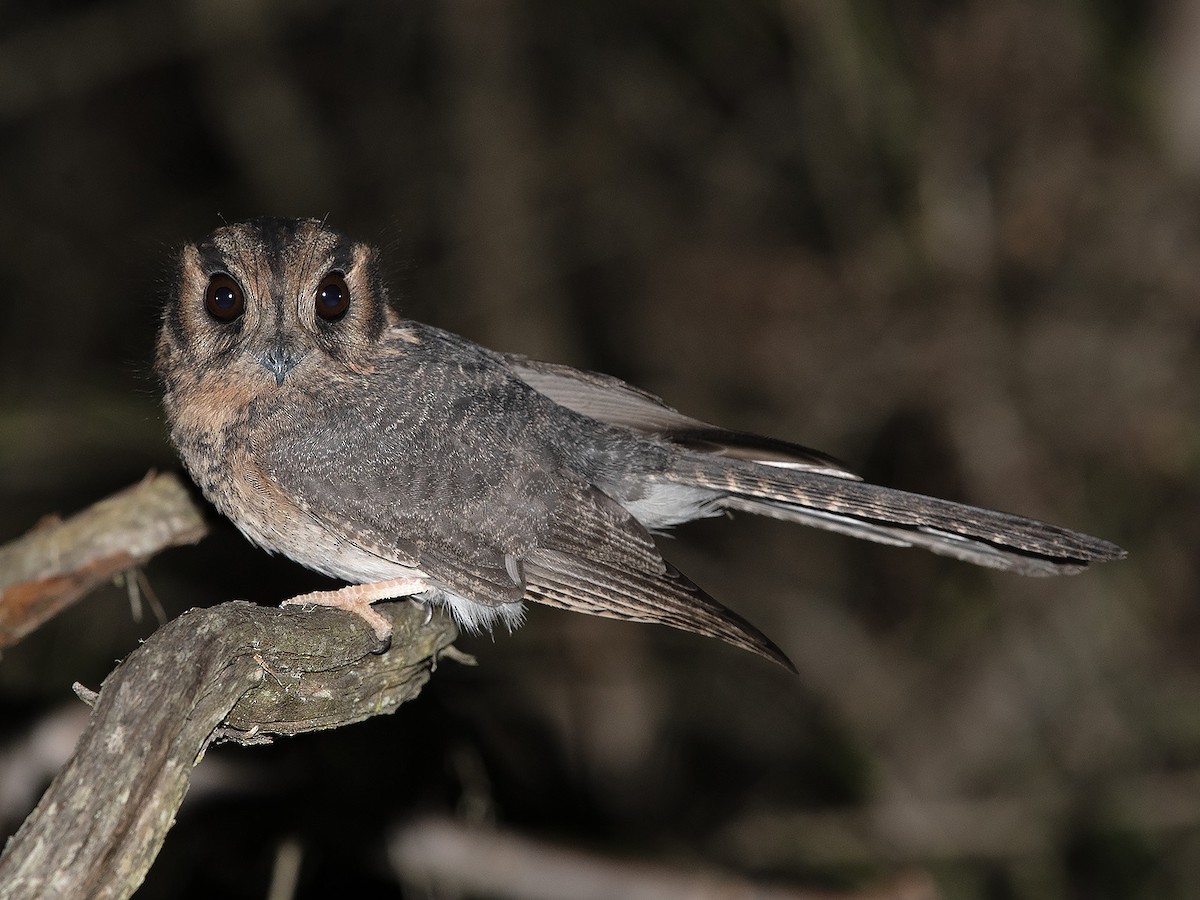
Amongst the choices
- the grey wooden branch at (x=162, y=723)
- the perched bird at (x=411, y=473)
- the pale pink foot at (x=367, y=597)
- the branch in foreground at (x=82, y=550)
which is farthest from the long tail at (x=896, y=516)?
the branch in foreground at (x=82, y=550)

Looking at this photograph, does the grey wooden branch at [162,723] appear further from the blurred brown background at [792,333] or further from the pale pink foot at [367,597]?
the blurred brown background at [792,333]

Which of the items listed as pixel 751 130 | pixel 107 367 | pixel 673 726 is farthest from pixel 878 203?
pixel 107 367

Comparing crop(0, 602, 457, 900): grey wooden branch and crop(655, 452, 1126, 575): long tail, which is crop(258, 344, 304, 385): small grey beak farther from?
crop(655, 452, 1126, 575): long tail

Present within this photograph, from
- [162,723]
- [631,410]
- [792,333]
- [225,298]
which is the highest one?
[225,298]

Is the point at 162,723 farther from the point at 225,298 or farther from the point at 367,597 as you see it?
the point at 225,298

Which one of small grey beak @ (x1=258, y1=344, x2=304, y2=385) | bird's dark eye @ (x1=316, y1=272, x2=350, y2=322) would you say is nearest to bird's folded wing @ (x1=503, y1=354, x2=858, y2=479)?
bird's dark eye @ (x1=316, y1=272, x2=350, y2=322)

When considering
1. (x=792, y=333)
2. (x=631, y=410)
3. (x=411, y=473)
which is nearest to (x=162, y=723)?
(x=411, y=473)

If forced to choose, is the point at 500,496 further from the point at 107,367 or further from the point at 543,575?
the point at 107,367
